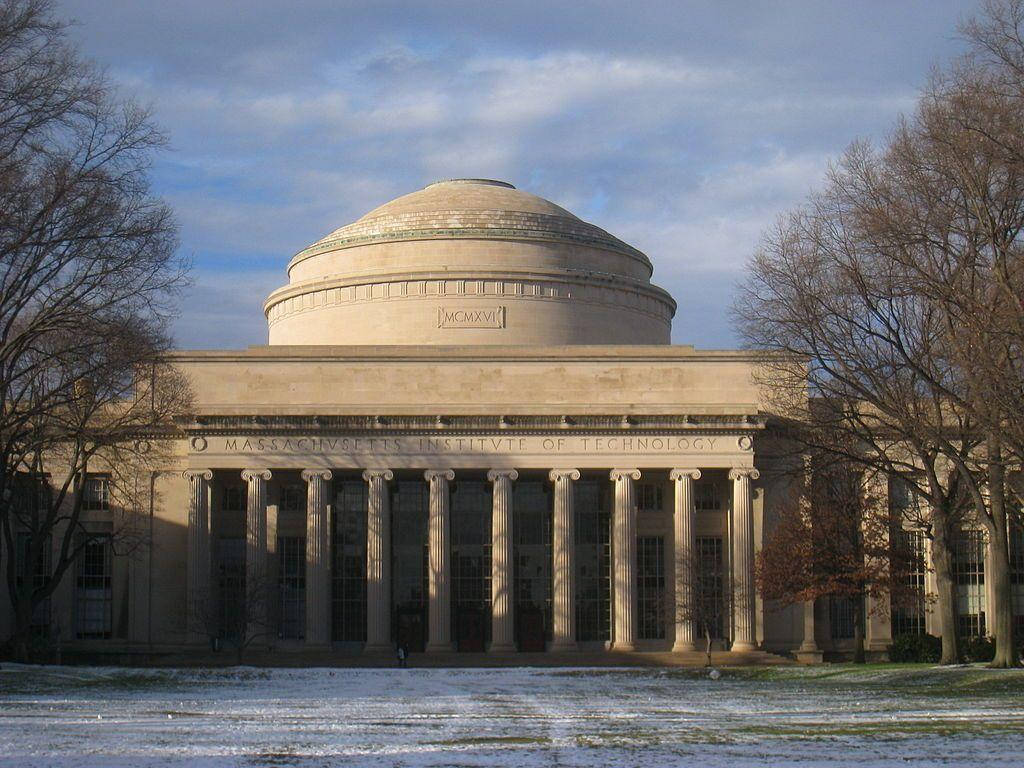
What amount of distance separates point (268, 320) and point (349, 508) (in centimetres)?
2036

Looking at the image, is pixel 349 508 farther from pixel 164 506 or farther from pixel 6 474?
pixel 6 474

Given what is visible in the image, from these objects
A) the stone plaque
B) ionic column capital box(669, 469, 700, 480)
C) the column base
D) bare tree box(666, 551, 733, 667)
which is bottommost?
the column base

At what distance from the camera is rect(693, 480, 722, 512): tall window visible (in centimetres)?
7088

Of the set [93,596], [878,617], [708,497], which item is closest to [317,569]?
[93,596]

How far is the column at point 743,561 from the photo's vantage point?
67.2 m

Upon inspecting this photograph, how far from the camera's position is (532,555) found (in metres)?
70.1

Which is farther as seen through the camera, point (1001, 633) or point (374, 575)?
point (374, 575)

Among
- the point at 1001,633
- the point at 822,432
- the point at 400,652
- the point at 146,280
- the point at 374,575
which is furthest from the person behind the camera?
the point at 374,575

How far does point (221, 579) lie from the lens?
229 feet

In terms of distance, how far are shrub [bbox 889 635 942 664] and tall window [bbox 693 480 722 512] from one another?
1092cm

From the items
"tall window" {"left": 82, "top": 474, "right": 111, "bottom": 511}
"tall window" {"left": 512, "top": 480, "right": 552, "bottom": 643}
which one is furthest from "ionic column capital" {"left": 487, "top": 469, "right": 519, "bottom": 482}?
"tall window" {"left": 82, "top": 474, "right": 111, "bottom": 511}

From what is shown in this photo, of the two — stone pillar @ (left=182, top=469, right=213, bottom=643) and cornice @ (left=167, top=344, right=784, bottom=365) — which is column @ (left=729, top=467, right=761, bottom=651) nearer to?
cornice @ (left=167, top=344, right=784, bottom=365)

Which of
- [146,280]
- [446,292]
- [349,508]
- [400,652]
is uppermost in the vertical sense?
[446,292]

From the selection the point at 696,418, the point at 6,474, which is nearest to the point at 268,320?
the point at 696,418
